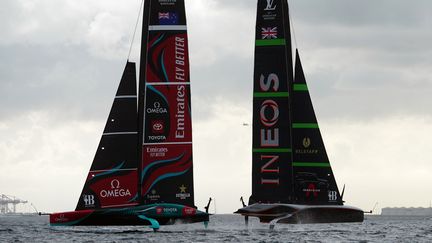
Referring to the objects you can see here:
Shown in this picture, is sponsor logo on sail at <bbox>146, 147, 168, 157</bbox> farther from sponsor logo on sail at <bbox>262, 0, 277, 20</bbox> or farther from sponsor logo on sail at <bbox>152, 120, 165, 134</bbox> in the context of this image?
sponsor logo on sail at <bbox>262, 0, 277, 20</bbox>

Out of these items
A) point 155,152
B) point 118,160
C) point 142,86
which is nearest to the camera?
point 118,160

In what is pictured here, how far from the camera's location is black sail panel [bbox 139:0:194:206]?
50.4m

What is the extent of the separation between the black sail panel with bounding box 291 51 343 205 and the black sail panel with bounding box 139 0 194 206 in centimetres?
764

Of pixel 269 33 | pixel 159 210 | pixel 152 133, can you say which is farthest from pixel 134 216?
pixel 269 33

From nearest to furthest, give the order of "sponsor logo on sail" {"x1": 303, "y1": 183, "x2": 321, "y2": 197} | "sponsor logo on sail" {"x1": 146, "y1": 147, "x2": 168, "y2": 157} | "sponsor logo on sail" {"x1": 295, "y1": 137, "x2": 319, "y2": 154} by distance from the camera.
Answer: "sponsor logo on sail" {"x1": 146, "y1": 147, "x2": 168, "y2": 157} → "sponsor logo on sail" {"x1": 303, "y1": 183, "x2": 321, "y2": 197} → "sponsor logo on sail" {"x1": 295, "y1": 137, "x2": 319, "y2": 154}

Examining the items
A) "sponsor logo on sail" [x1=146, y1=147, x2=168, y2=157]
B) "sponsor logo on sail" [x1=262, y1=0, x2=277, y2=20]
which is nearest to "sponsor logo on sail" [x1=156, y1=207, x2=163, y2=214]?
"sponsor logo on sail" [x1=146, y1=147, x2=168, y2=157]

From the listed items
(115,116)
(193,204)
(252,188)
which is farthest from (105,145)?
(252,188)

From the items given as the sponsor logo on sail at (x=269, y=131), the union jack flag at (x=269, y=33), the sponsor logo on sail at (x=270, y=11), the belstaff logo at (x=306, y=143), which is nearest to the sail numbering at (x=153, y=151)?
the sponsor logo on sail at (x=269, y=131)

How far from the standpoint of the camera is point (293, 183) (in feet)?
181

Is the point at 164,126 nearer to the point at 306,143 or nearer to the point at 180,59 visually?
the point at 180,59

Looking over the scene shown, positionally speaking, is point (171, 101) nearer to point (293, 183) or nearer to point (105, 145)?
point (105, 145)

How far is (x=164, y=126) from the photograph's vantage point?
50344 mm

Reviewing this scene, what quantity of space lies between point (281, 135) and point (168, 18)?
9.75 m

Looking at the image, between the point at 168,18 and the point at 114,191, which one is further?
the point at 168,18
